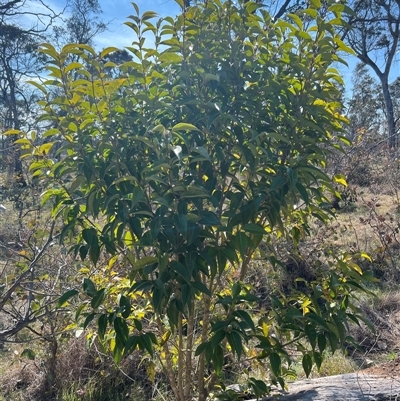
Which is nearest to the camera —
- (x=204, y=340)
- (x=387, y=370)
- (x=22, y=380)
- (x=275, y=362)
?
(x=275, y=362)

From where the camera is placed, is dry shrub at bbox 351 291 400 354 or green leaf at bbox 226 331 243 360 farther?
dry shrub at bbox 351 291 400 354

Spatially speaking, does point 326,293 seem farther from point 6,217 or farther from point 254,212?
point 6,217

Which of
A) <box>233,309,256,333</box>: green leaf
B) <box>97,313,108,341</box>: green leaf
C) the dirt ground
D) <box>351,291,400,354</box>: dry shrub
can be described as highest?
<box>97,313,108,341</box>: green leaf

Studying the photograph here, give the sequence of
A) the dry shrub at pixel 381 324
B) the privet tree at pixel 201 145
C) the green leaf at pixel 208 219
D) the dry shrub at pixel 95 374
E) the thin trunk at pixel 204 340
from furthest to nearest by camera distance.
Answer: the dry shrub at pixel 381 324
the dry shrub at pixel 95 374
the thin trunk at pixel 204 340
the privet tree at pixel 201 145
the green leaf at pixel 208 219

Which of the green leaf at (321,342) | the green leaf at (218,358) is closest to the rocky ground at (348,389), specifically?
the green leaf at (321,342)

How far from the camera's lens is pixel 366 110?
27328 millimetres

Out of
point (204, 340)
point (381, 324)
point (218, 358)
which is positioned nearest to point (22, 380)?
point (204, 340)

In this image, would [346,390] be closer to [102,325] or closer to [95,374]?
[102,325]

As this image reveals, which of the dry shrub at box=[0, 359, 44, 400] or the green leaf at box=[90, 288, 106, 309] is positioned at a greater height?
the green leaf at box=[90, 288, 106, 309]

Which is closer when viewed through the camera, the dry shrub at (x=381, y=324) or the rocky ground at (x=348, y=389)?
the rocky ground at (x=348, y=389)

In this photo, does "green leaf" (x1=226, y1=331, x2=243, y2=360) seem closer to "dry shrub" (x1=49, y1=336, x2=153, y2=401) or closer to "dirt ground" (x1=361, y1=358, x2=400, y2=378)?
"dirt ground" (x1=361, y1=358, x2=400, y2=378)

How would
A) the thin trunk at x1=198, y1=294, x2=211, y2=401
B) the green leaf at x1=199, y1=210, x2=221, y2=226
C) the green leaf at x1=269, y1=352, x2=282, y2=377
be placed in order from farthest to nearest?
the thin trunk at x1=198, y1=294, x2=211, y2=401
the green leaf at x1=269, y1=352, x2=282, y2=377
the green leaf at x1=199, y1=210, x2=221, y2=226

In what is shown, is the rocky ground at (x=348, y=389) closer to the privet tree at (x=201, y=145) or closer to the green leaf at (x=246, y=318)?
the privet tree at (x=201, y=145)

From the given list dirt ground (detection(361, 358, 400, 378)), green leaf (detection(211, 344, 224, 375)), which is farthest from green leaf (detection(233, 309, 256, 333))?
dirt ground (detection(361, 358, 400, 378))
